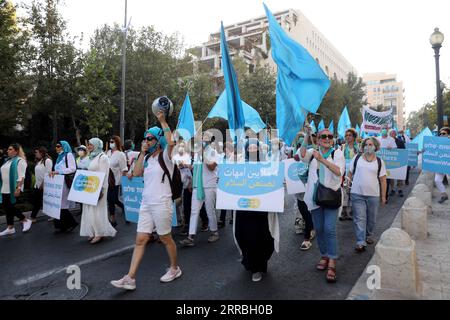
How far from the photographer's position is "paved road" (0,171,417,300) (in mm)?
3725

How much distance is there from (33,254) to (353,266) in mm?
4968

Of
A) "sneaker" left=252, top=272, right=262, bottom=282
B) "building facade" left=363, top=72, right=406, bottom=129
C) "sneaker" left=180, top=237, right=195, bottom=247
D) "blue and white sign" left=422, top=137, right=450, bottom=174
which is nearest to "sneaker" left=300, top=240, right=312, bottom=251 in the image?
"sneaker" left=252, top=272, right=262, bottom=282

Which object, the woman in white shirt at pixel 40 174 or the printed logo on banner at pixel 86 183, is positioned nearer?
the printed logo on banner at pixel 86 183

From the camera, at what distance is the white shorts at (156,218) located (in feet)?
12.8

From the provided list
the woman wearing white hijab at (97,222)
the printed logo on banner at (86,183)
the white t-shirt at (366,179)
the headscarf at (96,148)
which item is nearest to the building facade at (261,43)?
the headscarf at (96,148)

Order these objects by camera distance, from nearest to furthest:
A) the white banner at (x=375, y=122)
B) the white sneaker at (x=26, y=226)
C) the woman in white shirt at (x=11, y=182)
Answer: the woman in white shirt at (x=11, y=182), the white sneaker at (x=26, y=226), the white banner at (x=375, y=122)

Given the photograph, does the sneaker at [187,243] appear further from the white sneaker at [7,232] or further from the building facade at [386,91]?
the building facade at [386,91]

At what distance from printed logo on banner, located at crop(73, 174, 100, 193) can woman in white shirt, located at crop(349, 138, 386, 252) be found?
4416 millimetres

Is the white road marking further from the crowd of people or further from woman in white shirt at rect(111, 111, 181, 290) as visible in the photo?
woman in white shirt at rect(111, 111, 181, 290)

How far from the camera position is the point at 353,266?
4.41 meters

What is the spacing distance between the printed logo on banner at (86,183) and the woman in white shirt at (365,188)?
4416 millimetres

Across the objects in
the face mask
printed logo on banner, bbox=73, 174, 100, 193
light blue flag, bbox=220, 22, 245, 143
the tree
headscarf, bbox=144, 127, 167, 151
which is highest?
the tree
